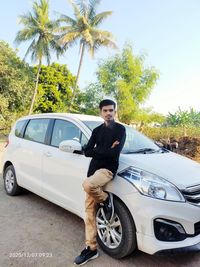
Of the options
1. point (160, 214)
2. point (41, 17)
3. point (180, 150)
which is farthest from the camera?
point (41, 17)

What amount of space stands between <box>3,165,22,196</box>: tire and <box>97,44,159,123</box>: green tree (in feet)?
74.0

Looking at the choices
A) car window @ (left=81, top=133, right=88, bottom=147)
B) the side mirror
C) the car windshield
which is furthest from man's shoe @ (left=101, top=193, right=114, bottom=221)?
car window @ (left=81, top=133, right=88, bottom=147)

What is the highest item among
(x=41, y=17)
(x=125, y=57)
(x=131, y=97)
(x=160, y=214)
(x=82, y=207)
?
(x=41, y=17)

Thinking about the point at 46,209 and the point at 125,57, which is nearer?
the point at 46,209

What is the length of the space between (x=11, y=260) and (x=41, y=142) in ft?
6.76

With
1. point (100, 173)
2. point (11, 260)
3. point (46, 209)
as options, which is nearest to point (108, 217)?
point (100, 173)

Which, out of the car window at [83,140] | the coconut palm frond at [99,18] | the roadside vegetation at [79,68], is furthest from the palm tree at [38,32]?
the car window at [83,140]

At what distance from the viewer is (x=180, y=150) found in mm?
12078

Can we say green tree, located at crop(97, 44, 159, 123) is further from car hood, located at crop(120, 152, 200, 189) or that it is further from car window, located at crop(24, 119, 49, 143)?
car hood, located at crop(120, 152, 200, 189)

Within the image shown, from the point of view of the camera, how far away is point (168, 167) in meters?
3.20

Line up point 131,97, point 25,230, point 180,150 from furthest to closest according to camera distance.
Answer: point 131,97 < point 180,150 < point 25,230

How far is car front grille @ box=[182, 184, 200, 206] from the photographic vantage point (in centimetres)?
284

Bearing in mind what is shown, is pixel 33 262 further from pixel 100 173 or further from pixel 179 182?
pixel 179 182

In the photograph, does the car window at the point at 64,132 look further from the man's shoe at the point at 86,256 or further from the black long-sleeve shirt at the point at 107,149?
the man's shoe at the point at 86,256
